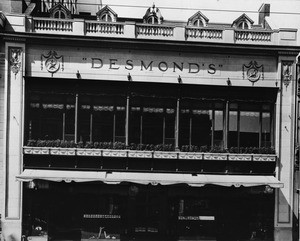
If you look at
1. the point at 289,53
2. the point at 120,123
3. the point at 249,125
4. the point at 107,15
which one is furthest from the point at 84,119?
the point at 289,53

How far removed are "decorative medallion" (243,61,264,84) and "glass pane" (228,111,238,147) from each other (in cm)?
210

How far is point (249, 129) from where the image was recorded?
20406mm

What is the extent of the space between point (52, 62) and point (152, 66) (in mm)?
5321

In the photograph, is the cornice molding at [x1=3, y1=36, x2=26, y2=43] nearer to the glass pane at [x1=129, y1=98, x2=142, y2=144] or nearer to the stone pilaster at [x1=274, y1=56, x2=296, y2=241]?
the glass pane at [x1=129, y1=98, x2=142, y2=144]

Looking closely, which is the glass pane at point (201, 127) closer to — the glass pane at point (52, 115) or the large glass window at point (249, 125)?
the large glass window at point (249, 125)

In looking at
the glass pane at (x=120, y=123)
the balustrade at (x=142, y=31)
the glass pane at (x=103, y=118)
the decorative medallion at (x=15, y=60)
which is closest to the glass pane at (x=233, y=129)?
the balustrade at (x=142, y=31)

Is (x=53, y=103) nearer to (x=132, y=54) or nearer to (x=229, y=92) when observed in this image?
(x=132, y=54)

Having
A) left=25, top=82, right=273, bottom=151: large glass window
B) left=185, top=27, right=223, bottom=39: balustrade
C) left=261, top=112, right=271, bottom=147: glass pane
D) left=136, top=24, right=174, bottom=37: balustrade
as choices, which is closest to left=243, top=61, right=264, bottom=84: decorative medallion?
left=25, top=82, right=273, bottom=151: large glass window

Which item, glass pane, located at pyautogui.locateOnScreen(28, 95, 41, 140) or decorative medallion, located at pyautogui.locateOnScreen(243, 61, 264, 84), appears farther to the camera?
decorative medallion, located at pyautogui.locateOnScreen(243, 61, 264, 84)

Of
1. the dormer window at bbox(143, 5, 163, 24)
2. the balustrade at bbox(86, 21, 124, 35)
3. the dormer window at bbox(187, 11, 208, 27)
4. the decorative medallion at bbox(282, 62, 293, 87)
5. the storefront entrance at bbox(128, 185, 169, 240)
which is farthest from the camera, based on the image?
the dormer window at bbox(143, 5, 163, 24)

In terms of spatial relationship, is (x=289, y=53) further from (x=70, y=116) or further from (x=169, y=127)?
(x=70, y=116)

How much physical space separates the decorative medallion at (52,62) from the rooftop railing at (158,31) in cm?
122

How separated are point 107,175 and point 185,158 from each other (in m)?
4.16

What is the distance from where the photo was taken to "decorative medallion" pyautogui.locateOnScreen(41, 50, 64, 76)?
19.7 metres
